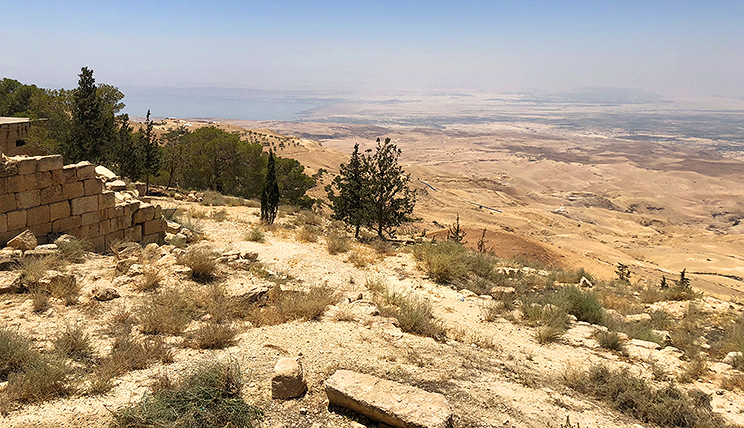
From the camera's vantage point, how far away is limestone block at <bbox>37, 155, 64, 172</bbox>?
356 inches

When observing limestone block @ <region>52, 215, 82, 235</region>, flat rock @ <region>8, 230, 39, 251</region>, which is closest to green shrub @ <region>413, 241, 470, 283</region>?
limestone block @ <region>52, 215, 82, 235</region>

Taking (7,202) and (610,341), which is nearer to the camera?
(610,341)

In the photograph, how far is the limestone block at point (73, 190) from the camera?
9.59 meters

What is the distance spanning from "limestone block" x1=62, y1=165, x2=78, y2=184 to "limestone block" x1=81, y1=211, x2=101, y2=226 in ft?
2.90

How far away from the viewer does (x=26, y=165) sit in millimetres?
8812

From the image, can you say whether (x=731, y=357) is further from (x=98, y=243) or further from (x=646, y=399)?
(x=98, y=243)

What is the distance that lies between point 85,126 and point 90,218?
43.4 ft

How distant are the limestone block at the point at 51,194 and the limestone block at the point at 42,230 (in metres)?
0.53

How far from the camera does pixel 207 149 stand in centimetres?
2650

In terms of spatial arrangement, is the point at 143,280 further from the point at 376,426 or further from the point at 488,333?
the point at 488,333

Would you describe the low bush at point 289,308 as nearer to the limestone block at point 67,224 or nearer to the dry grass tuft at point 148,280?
the dry grass tuft at point 148,280

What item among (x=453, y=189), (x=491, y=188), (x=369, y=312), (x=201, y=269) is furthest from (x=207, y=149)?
(x=491, y=188)

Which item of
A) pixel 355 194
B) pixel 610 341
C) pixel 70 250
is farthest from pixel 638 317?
pixel 70 250

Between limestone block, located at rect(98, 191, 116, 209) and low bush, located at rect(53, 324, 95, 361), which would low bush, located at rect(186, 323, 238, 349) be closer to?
low bush, located at rect(53, 324, 95, 361)
